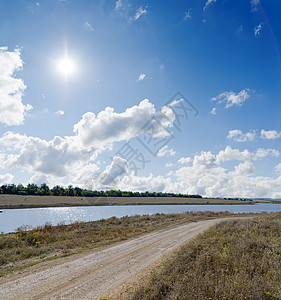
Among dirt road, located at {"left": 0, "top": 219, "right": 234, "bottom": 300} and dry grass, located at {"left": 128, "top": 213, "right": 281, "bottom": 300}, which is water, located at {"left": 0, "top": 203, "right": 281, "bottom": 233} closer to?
dirt road, located at {"left": 0, "top": 219, "right": 234, "bottom": 300}

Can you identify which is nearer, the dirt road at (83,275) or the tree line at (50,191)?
the dirt road at (83,275)

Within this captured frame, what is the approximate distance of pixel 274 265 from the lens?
8.13 meters

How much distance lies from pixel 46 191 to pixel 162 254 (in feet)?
532

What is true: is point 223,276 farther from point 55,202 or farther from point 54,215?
point 55,202

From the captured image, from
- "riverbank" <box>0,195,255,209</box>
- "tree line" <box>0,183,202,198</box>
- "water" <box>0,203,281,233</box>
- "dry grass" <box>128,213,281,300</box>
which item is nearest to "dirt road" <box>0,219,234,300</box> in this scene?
"dry grass" <box>128,213,281,300</box>

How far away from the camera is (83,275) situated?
33.2ft

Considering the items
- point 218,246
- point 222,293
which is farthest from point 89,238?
point 222,293

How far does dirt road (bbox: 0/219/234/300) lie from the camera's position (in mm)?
8258

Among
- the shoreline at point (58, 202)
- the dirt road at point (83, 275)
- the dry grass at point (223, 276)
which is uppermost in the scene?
the dry grass at point (223, 276)

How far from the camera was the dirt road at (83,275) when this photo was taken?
27.1 ft

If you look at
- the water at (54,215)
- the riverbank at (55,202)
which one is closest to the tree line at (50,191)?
the riverbank at (55,202)

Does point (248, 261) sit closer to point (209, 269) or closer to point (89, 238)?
point (209, 269)

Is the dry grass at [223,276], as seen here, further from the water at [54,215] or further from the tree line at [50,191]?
the tree line at [50,191]

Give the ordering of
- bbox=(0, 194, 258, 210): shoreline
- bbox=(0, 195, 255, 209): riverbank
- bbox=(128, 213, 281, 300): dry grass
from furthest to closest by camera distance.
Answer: bbox=(0, 195, 255, 209): riverbank
bbox=(0, 194, 258, 210): shoreline
bbox=(128, 213, 281, 300): dry grass
